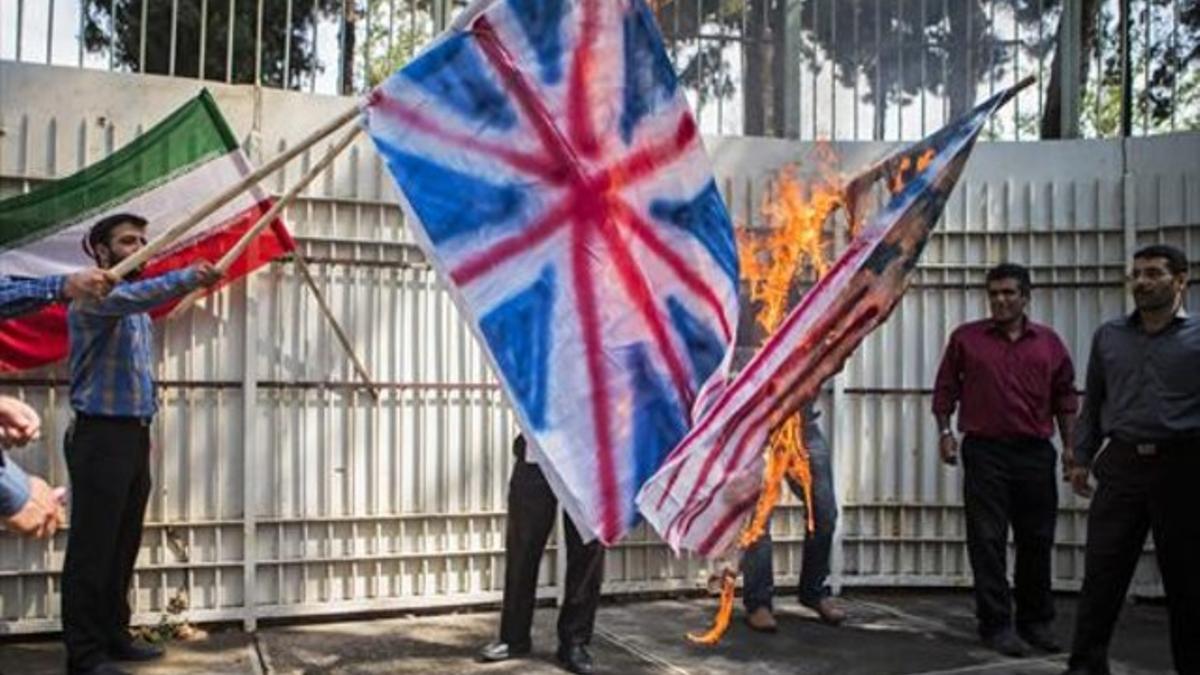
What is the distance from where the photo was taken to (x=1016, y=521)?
6.17m

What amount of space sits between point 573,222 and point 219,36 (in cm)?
388

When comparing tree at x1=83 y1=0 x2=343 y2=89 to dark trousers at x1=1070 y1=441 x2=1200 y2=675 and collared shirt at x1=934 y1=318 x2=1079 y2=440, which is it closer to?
collared shirt at x1=934 y1=318 x2=1079 y2=440

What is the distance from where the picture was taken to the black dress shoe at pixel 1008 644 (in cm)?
587

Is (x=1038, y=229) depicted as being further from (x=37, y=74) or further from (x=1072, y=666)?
(x=37, y=74)

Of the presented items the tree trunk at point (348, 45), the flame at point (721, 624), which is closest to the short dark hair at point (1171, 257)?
the flame at point (721, 624)

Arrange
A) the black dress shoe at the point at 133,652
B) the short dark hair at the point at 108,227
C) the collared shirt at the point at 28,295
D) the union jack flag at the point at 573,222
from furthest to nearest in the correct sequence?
the black dress shoe at the point at 133,652 → the short dark hair at the point at 108,227 → the collared shirt at the point at 28,295 → the union jack flag at the point at 573,222

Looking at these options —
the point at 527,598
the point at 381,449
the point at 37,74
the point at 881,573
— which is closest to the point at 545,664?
the point at 527,598

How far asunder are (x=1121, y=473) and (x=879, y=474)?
7.66 ft

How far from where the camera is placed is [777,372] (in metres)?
3.76

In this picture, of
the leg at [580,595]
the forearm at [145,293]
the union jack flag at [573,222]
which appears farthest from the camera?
the leg at [580,595]

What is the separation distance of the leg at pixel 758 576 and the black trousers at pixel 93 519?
3.33 meters

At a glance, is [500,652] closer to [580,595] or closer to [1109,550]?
[580,595]

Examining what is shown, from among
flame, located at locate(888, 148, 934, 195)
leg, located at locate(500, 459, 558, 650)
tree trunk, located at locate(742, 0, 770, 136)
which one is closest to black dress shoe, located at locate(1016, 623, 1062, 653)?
flame, located at locate(888, 148, 934, 195)

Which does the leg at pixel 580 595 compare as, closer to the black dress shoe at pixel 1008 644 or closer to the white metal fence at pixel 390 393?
the white metal fence at pixel 390 393
